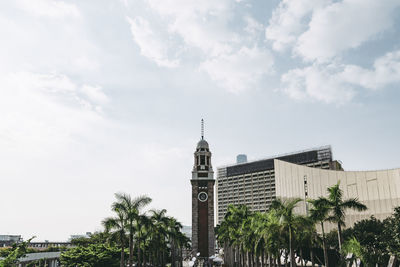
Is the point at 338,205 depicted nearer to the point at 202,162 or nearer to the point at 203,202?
the point at 203,202

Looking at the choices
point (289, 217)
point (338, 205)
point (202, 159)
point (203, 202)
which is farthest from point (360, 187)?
point (289, 217)

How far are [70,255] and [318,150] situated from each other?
12067cm

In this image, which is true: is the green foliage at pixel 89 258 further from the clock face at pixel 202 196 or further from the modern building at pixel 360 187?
the clock face at pixel 202 196

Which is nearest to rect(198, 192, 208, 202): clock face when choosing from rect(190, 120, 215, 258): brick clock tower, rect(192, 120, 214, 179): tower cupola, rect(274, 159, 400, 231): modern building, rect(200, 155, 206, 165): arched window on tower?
rect(190, 120, 215, 258): brick clock tower

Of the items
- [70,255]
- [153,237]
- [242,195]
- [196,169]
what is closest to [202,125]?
[196,169]

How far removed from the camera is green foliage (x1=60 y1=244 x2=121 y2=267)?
3684 centimetres

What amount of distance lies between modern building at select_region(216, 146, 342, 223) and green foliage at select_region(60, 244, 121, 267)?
372 ft

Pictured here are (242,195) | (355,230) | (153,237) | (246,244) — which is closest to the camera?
(246,244)

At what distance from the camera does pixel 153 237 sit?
4772 centimetres

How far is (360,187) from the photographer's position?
243 ft

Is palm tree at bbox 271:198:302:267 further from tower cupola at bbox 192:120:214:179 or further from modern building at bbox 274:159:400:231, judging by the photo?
tower cupola at bbox 192:120:214:179

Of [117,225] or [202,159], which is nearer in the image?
[117,225]

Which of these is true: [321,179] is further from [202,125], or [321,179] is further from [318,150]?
[318,150]

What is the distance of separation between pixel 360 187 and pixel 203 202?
3557 cm
